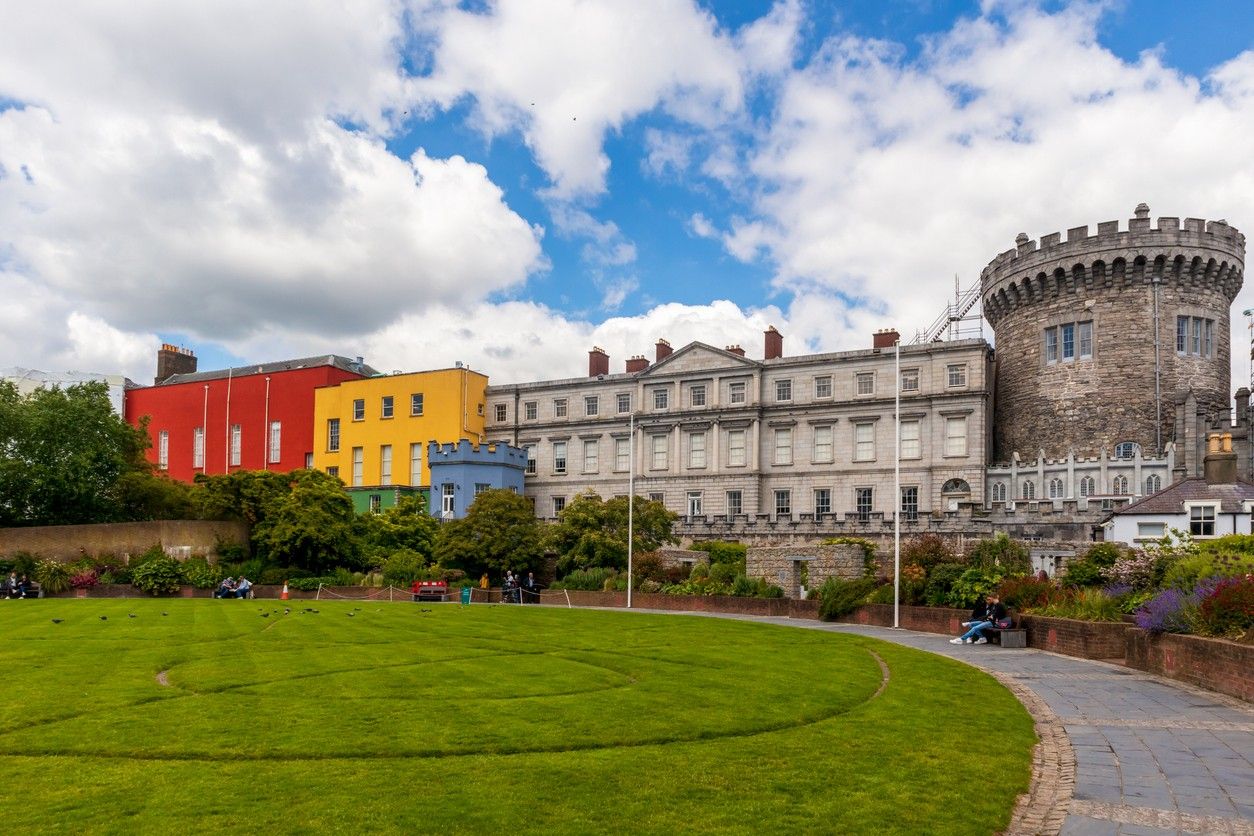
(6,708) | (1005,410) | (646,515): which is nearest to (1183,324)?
(1005,410)

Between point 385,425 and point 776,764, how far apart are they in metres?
62.4

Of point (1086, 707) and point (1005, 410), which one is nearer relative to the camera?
point (1086, 707)

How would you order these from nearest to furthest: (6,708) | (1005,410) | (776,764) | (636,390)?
(776,764)
(6,708)
(1005,410)
(636,390)

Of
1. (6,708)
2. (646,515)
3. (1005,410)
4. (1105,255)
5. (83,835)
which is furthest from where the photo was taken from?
(1005,410)

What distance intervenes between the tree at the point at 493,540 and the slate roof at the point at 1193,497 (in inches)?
1031

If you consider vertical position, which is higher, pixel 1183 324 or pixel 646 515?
pixel 1183 324

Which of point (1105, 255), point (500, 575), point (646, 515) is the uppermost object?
point (1105, 255)

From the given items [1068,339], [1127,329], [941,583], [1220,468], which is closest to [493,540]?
[941,583]

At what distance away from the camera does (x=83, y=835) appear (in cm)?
741

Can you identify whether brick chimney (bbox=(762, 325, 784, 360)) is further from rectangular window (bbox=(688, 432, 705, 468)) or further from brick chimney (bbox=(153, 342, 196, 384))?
brick chimney (bbox=(153, 342, 196, 384))

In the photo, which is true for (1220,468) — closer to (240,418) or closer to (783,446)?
(783,446)

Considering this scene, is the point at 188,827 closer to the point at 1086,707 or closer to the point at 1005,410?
the point at 1086,707

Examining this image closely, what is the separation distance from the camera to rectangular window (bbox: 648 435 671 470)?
64500mm

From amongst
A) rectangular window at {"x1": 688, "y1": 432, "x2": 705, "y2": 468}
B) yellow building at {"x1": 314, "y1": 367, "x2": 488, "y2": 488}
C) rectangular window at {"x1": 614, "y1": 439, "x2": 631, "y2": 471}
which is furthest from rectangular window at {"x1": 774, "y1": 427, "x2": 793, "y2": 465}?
yellow building at {"x1": 314, "y1": 367, "x2": 488, "y2": 488}
